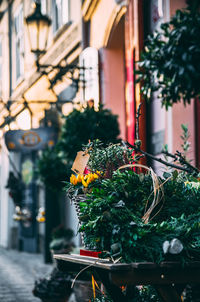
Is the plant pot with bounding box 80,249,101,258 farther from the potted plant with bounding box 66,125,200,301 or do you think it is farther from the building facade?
the building facade

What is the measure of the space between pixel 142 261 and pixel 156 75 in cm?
197

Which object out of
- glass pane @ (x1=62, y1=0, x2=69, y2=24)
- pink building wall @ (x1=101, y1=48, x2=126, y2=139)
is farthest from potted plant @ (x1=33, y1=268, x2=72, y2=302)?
glass pane @ (x1=62, y1=0, x2=69, y2=24)

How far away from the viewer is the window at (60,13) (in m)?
12.9

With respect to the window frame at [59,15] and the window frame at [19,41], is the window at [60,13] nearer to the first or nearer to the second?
the window frame at [59,15]

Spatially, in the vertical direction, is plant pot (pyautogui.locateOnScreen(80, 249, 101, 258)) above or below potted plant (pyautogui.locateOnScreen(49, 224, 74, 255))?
above

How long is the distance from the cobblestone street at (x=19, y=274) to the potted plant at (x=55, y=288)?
1021 mm

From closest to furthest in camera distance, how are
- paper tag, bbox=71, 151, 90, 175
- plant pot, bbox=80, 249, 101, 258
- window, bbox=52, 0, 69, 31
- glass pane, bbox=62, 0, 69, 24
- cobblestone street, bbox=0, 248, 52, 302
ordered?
plant pot, bbox=80, 249, 101, 258 → paper tag, bbox=71, 151, 90, 175 → cobblestone street, bbox=0, 248, 52, 302 → glass pane, bbox=62, 0, 69, 24 → window, bbox=52, 0, 69, 31

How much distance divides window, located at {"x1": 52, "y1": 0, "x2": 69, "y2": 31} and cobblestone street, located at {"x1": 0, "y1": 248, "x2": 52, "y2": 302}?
17.7 ft

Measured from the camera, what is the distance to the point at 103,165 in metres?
3.38

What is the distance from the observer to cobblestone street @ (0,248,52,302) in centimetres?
800

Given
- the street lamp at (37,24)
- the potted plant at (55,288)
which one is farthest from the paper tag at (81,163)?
the street lamp at (37,24)

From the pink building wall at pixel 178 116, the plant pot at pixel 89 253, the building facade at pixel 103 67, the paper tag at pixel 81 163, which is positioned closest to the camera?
the plant pot at pixel 89 253

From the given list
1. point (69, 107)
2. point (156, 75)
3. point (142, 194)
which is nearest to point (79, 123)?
point (156, 75)

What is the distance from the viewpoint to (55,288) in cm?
656
